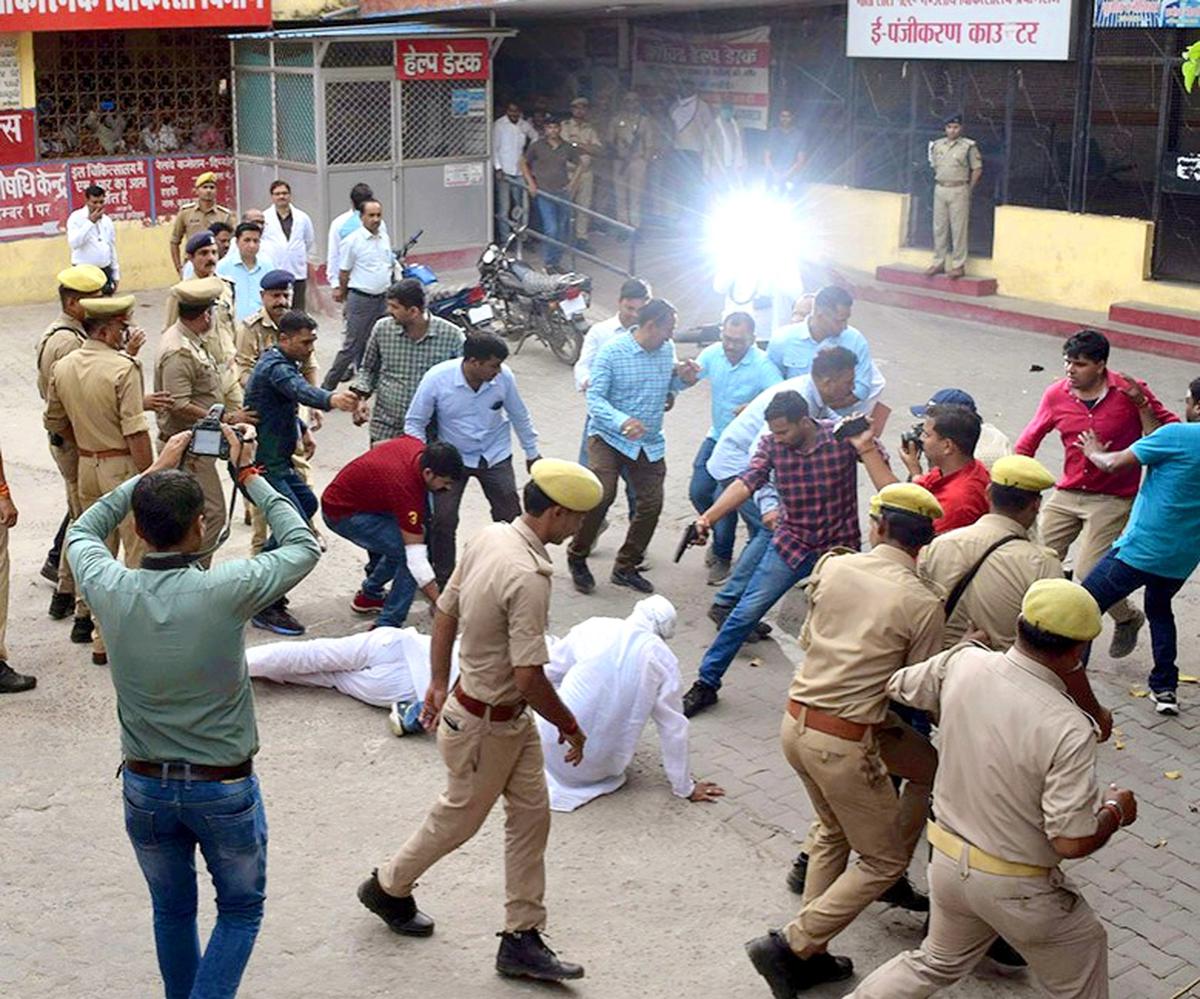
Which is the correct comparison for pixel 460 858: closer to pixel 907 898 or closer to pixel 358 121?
pixel 907 898

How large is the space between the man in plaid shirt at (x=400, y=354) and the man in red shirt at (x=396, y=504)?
0.73 meters

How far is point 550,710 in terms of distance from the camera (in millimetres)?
5414

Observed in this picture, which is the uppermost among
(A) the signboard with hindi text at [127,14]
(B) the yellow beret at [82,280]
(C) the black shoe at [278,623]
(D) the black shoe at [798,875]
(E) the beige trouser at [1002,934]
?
(A) the signboard with hindi text at [127,14]

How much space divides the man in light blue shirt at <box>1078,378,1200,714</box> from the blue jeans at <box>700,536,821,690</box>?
138 centimetres

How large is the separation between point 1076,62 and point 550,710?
41.9 ft

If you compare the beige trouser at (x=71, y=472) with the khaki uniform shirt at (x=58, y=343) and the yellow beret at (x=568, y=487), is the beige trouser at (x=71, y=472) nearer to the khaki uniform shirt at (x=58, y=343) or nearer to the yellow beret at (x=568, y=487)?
the khaki uniform shirt at (x=58, y=343)

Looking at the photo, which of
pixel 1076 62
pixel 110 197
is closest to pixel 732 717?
pixel 1076 62

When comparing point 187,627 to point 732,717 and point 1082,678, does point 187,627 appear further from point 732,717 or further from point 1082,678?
point 732,717

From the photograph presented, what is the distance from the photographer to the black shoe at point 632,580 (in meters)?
9.30

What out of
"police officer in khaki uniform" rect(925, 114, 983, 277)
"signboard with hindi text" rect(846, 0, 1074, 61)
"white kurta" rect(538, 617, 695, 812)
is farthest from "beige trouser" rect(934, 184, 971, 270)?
"white kurta" rect(538, 617, 695, 812)

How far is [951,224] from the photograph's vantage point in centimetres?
1691

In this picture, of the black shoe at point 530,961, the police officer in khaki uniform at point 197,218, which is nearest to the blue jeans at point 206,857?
the black shoe at point 530,961

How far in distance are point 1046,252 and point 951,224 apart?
3.25ft

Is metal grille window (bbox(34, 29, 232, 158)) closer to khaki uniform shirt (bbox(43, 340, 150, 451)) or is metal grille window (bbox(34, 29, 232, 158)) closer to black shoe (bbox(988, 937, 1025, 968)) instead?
khaki uniform shirt (bbox(43, 340, 150, 451))
